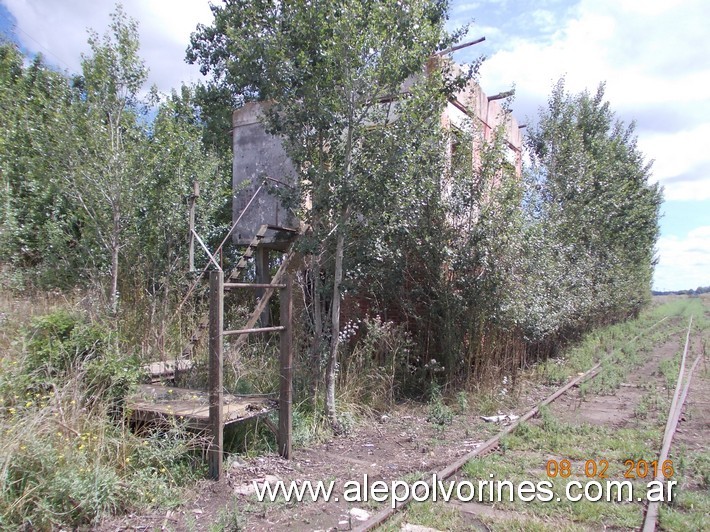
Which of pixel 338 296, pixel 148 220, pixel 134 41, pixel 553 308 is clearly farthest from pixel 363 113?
pixel 553 308

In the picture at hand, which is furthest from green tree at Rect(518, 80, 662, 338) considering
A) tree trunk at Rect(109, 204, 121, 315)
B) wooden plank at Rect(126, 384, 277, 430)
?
tree trunk at Rect(109, 204, 121, 315)

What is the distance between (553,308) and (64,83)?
11.2 m

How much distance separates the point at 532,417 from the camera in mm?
8188

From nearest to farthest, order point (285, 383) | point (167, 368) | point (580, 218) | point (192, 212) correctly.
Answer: point (285, 383) → point (167, 368) → point (192, 212) → point (580, 218)

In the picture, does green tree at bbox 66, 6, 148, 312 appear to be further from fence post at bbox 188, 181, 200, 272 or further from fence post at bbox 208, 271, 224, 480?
fence post at bbox 208, 271, 224, 480

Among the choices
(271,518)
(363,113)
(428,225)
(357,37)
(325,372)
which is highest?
(357,37)

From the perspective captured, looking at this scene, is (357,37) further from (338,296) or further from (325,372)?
(325,372)

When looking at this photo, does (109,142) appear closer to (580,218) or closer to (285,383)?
(285,383)

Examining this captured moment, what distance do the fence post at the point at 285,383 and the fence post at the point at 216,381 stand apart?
1.00 meters

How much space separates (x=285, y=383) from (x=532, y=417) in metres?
4.28

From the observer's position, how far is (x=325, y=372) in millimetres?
7570

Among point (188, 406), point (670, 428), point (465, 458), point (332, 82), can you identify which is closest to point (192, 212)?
point (332, 82)
